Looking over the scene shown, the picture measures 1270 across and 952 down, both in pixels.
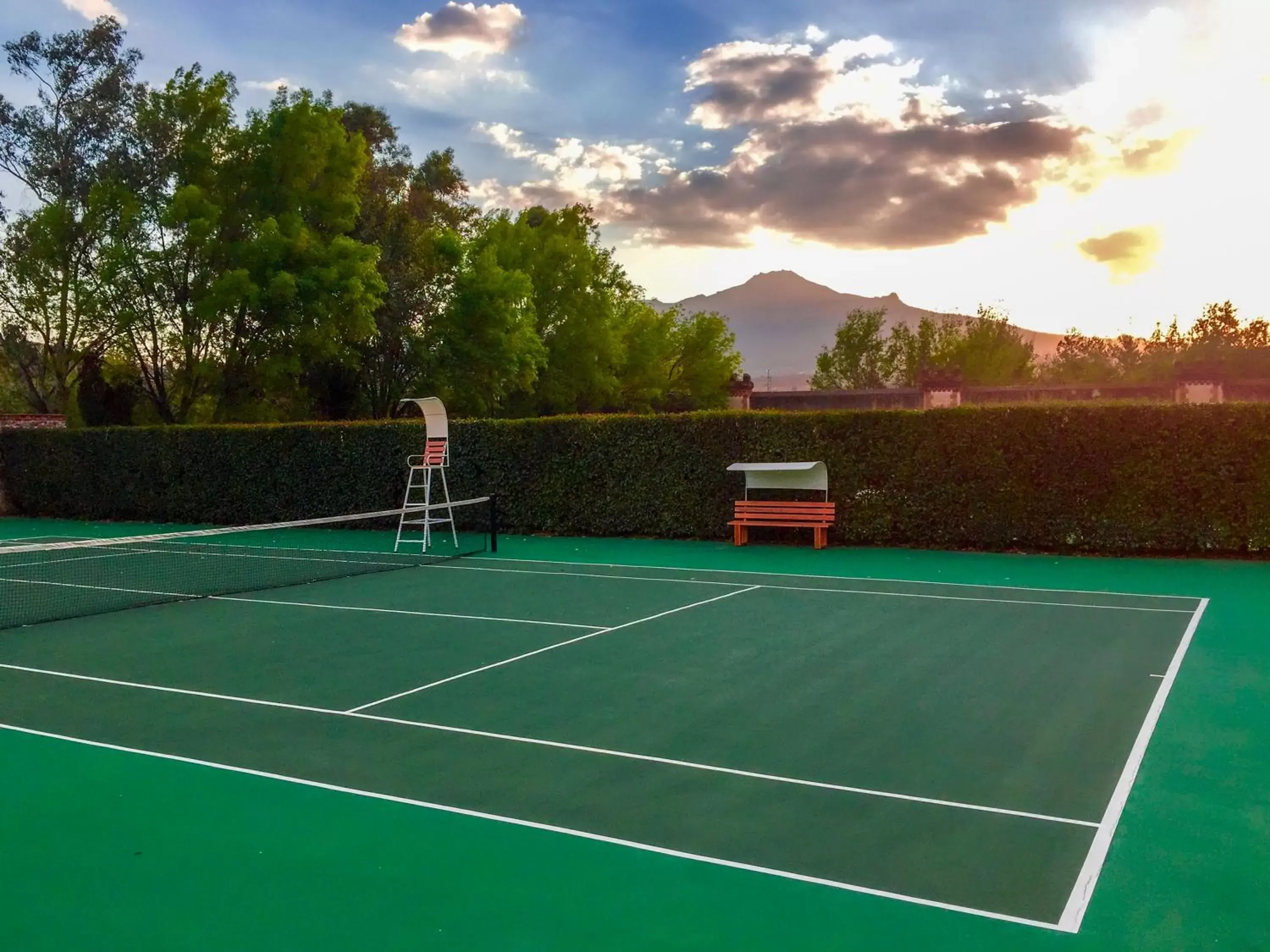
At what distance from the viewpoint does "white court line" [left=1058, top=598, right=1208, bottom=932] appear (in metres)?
3.41

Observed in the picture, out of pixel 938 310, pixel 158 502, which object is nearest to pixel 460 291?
pixel 158 502

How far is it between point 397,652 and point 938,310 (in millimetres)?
50672

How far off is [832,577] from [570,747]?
22.6 feet

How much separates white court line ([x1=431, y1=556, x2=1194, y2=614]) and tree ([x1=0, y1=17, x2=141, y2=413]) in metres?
18.5

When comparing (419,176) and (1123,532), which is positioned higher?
(419,176)

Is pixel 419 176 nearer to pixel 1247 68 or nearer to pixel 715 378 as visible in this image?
pixel 715 378

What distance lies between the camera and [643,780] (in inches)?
189

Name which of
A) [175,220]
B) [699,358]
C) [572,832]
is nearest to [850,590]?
[572,832]

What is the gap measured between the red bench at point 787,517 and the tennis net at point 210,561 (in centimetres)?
359

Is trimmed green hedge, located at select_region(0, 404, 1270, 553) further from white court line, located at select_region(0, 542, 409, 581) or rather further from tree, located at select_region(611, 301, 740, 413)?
tree, located at select_region(611, 301, 740, 413)

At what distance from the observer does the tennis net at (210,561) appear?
419 inches

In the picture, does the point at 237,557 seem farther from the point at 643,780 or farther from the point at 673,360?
the point at 673,360

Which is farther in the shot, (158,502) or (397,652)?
(158,502)

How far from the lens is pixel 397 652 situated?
784 cm
